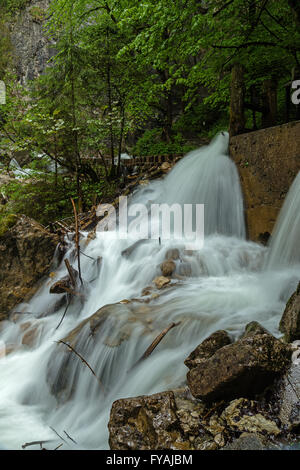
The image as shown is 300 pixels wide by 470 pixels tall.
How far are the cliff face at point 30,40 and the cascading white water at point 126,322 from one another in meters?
20.6

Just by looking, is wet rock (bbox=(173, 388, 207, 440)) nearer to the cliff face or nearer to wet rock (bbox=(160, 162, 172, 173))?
wet rock (bbox=(160, 162, 172, 173))

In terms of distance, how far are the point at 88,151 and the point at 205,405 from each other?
6975 mm

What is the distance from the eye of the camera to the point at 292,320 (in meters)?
2.21

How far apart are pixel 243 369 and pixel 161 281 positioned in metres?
2.44

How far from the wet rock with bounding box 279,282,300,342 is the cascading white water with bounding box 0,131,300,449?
0.20 metres

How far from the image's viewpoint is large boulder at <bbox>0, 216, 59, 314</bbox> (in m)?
4.70

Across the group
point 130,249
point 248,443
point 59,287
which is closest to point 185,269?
point 130,249

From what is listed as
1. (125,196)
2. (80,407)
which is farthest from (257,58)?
(80,407)

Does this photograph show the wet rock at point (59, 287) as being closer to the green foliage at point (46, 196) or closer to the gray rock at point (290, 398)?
the green foliage at point (46, 196)

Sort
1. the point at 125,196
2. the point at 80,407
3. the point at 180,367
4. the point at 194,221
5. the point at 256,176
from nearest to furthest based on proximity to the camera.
Result: the point at 180,367 < the point at 80,407 < the point at 256,176 < the point at 194,221 < the point at 125,196
